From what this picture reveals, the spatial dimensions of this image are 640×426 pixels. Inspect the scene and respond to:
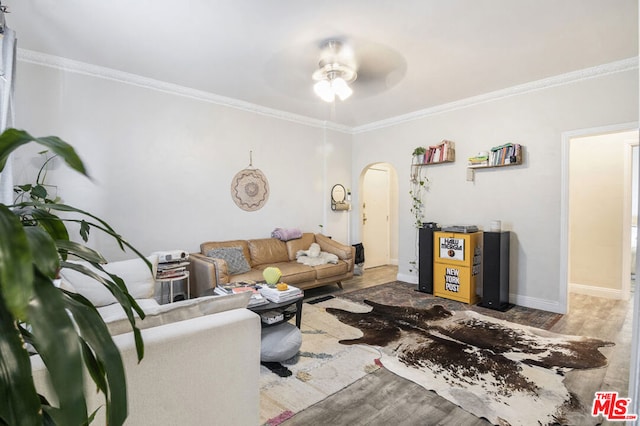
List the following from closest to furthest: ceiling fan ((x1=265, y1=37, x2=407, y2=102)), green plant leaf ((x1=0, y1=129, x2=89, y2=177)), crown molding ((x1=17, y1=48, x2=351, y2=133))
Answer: green plant leaf ((x1=0, y1=129, x2=89, y2=177)) < ceiling fan ((x1=265, y1=37, x2=407, y2=102)) < crown molding ((x1=17, y1=48, x2=351, y2=133))

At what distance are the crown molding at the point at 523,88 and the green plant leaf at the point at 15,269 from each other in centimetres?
491

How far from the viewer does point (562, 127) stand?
386 centimetres

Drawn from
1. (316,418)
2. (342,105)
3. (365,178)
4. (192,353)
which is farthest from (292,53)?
(365,178)

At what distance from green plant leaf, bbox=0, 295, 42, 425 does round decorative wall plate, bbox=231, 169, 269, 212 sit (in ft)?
14.2

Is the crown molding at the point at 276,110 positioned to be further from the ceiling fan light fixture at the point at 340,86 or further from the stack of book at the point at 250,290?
the stack of book at the point at 250,290

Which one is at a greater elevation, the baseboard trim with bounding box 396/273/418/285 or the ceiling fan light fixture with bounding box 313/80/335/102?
the ceiling fan light fixture with bounding box 313/80/335/102

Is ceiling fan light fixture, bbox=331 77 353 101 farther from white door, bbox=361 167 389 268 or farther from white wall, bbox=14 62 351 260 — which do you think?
white door, bbox=361 167 389 268

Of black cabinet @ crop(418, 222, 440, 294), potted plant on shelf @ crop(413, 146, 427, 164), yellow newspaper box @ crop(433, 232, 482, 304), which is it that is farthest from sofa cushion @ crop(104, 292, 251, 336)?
potted plant on shelf @ crop(413, 146, 427, 164)

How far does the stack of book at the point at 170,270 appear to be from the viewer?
11.8ft

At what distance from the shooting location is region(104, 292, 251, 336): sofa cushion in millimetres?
1402

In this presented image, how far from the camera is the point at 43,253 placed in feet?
1.57

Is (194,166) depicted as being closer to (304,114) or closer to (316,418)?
(304,114)

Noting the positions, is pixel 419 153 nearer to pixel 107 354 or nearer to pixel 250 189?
pixel 250 189

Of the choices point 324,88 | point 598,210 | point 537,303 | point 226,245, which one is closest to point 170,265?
point 226,245
